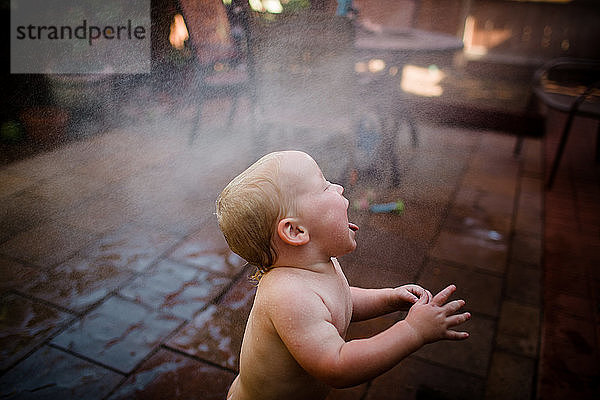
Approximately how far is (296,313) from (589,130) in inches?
169

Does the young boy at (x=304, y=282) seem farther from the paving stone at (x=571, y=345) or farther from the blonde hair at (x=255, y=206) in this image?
the paving stone at (x=571, y=345)

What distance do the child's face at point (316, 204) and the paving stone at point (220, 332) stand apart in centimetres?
71

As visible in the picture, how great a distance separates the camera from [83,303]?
1387mm

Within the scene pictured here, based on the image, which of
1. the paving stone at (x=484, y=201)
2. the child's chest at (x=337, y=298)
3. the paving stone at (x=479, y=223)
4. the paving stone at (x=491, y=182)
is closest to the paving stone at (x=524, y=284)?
the paving stone at (x=479, y=223)

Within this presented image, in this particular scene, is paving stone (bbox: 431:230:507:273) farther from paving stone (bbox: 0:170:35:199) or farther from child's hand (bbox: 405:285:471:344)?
paving stone (bbox: 0:170:35:199)

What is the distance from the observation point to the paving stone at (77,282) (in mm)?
1254

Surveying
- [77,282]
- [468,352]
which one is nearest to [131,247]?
[77,282]

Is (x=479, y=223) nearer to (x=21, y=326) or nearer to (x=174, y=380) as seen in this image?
(x=174, y=380)

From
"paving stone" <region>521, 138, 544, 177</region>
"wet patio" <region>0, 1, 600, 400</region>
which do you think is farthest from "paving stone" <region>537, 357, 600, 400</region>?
"paving stone" <region>521, 138, 544, 177</region>

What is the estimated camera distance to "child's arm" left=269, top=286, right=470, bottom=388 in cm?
76

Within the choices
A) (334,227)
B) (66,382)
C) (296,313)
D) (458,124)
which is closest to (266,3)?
(334,227)

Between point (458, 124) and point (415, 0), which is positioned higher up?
point (415, 0)

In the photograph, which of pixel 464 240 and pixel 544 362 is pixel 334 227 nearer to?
pixel 544 362

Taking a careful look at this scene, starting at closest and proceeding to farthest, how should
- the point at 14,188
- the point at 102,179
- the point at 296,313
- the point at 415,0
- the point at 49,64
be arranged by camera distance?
the point at 296,313 < the point at 49,64 < the point at 14,188 < the point at 102,179 < the point at 415,0
